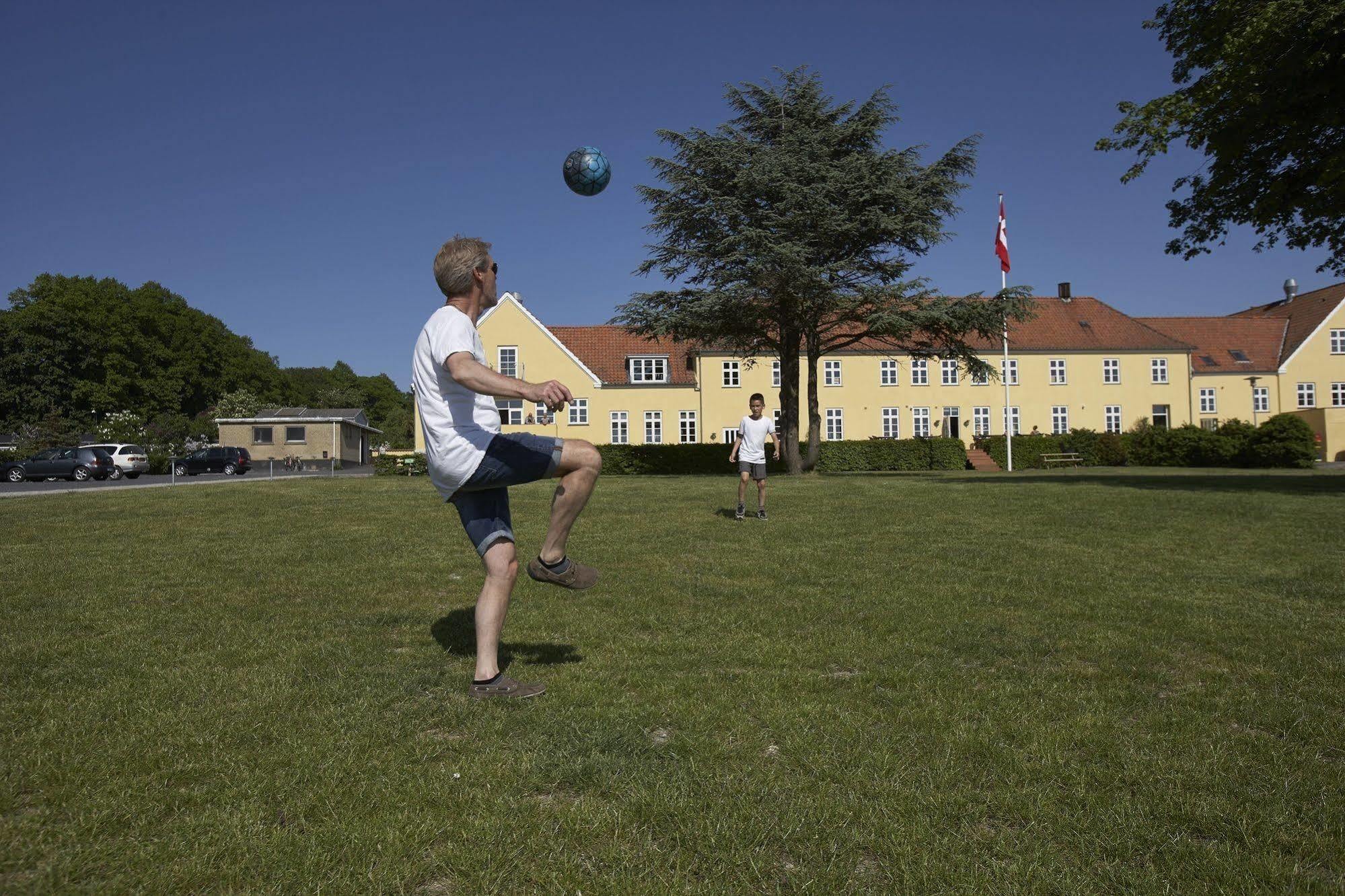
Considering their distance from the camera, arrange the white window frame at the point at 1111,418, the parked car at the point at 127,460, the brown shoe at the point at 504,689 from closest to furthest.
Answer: the brown shoe at the point at 504,689
the parked car at the point at 127,460
the white window frame at the point at 1111,418

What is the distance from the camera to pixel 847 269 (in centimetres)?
2833

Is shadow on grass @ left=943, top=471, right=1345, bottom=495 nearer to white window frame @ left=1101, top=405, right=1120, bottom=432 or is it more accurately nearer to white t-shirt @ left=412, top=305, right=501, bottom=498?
white t-shirt @ left=412, top=305, right=501, bottom=498

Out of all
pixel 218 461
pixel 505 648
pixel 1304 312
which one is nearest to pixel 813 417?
pixel 505 648

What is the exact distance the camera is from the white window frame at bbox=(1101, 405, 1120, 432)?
55.0m

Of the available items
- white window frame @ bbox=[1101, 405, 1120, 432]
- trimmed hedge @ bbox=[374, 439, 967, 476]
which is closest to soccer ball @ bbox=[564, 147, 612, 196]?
trimmed hedge @ bbox=[374, 439, 967, 476]

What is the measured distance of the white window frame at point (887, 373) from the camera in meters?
53.8

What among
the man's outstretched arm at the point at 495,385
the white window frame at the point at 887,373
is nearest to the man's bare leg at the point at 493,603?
the man's outstretched arm at the point at 495,385

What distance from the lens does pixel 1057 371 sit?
5484 cm

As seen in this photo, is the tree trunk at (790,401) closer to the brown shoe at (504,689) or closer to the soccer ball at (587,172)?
the soccer ball at (587,172)

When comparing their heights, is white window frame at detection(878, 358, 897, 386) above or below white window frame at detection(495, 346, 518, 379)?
below

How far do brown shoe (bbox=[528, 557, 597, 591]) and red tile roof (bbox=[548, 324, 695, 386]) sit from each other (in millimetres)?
48142

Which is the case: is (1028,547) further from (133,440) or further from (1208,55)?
(133,440)

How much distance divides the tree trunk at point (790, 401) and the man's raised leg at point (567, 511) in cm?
2648

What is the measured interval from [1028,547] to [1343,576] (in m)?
2.67
